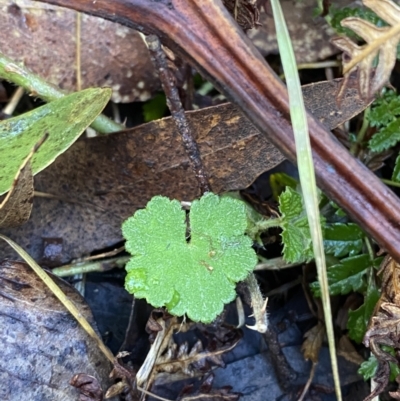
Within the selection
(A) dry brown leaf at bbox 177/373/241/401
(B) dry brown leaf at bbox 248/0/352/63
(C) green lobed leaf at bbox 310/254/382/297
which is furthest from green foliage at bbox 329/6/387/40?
(A) dry brown leaf at bbox 177/373/241/401

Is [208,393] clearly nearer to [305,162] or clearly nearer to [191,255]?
[191,255]

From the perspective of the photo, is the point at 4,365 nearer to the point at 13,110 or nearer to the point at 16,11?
the point at 13,110

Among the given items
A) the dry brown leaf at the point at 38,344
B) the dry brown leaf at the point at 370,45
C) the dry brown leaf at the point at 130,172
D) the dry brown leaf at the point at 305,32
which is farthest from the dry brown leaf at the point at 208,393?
the dry brown leaf at the point at 305,32

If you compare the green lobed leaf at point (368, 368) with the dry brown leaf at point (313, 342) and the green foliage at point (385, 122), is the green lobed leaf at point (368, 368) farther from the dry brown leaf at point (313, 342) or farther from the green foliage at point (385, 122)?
the green foliage at point (385, 122)

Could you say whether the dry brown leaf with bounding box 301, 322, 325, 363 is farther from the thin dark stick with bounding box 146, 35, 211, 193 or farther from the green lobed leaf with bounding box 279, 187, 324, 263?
the thin dark stick with bounding box 146, 35, 211, 193

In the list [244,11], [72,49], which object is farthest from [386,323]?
[72,49]
